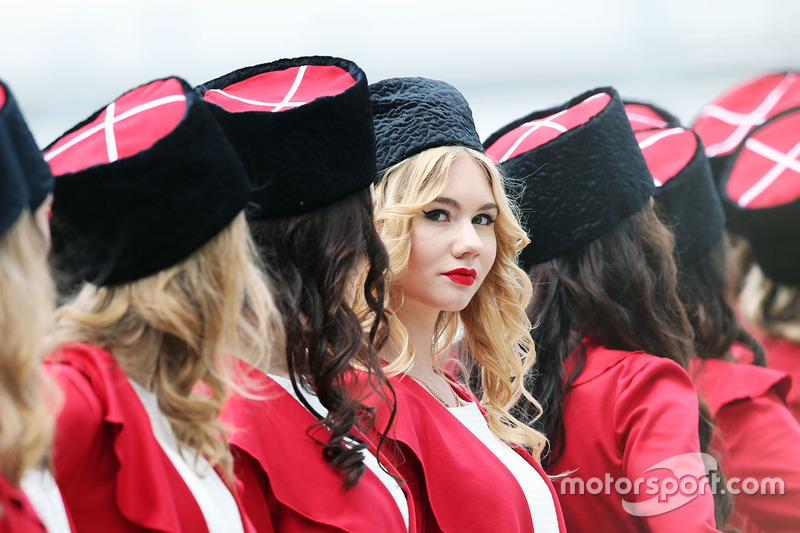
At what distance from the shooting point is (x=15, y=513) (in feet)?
4.13

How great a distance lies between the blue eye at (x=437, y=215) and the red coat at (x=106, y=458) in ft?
3.29

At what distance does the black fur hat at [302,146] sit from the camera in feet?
6.16

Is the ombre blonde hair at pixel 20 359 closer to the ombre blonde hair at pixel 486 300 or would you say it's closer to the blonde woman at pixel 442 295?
the blonde woman at pixel 442 295

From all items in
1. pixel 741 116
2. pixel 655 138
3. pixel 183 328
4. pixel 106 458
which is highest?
pixel 183 328

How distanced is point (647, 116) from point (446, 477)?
1924 mm

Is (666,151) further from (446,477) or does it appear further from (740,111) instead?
(446,477)

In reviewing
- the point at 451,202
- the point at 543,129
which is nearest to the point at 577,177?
the point at 543,129

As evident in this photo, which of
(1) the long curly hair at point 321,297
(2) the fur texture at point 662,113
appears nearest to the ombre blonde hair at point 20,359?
(1) the long curly hair at point 321,297

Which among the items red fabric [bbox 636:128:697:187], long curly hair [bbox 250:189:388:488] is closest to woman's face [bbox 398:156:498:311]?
long curly hair [bbox 250:189:388:488]

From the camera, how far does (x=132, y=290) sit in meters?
1.53

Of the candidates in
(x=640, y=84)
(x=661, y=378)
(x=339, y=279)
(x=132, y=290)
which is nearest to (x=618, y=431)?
(x=661, y=378)

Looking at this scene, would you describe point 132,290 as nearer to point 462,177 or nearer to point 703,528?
point 462,177

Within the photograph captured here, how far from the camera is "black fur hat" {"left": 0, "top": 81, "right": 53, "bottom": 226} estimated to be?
134 centimetres

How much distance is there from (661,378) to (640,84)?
10.6 ft
